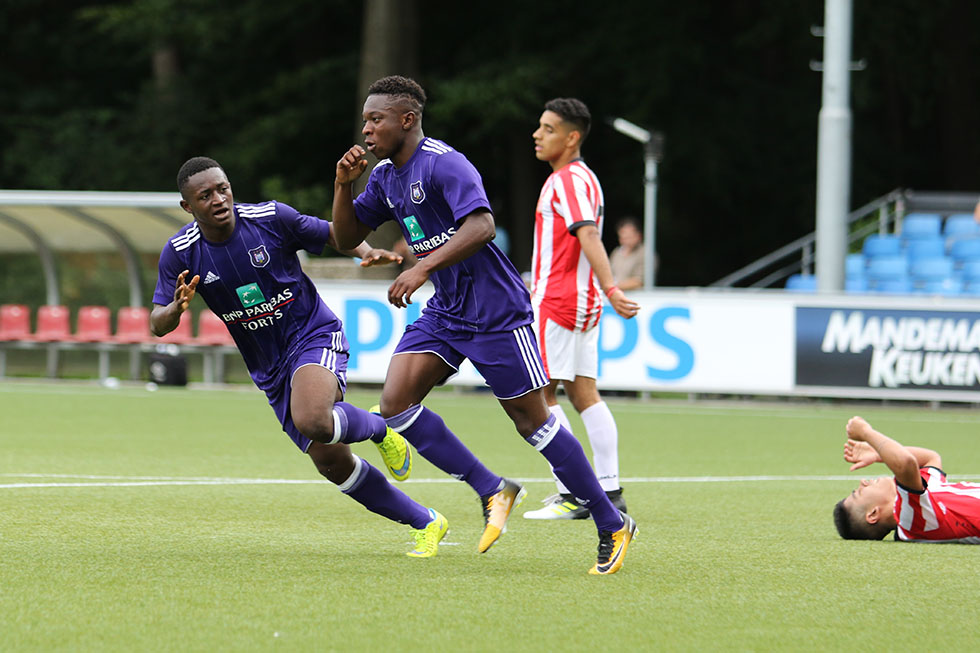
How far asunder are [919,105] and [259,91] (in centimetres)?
1357

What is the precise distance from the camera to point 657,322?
1630 cm

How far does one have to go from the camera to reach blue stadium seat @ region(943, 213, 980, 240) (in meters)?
21.3

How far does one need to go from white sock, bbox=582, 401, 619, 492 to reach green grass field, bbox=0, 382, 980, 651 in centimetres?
27

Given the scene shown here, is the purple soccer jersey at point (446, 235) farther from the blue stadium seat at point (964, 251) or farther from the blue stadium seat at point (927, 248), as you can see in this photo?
the blue stadium seat at point (927, 248)

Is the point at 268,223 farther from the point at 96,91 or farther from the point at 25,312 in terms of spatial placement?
the point at 96,91

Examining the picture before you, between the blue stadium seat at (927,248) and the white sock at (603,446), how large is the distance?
1416 cm

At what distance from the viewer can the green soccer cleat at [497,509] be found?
6090 millimetres

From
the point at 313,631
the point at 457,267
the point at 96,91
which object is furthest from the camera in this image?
the point at 96,91

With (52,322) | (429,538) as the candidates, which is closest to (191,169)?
(429,538)

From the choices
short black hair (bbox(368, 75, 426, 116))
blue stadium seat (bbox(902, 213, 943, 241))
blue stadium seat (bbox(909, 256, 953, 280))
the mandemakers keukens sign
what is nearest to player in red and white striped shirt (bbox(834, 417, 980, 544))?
short black hair (bbox(368, 75, 426, 116))

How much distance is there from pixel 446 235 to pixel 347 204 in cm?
43

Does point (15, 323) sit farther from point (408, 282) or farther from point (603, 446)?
point (408, 282)

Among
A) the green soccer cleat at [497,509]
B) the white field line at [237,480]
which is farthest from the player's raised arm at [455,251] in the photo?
the white field line at [237,480]

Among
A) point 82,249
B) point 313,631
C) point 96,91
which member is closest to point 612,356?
point 82,249
